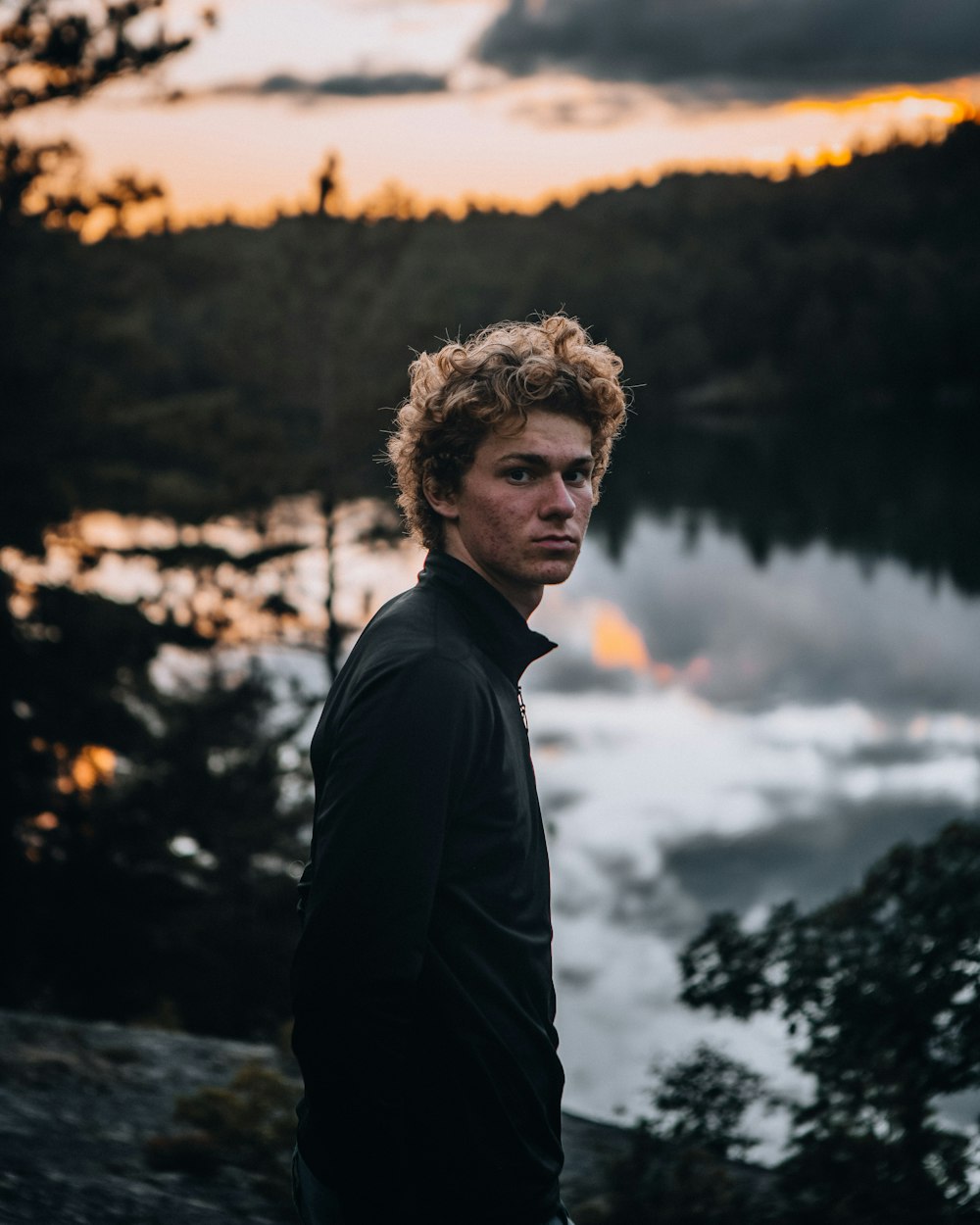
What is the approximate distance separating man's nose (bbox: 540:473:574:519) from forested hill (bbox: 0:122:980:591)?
3450 millimetres

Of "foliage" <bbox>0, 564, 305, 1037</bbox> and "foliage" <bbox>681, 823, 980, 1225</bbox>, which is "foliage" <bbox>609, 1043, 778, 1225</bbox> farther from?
"foliage" <bbox>0, 564, 305, 1037</bbox>

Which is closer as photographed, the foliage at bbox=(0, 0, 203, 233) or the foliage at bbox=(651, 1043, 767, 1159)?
the foliage at bbox=(651, 1043, 767, 1159)

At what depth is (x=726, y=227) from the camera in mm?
116938

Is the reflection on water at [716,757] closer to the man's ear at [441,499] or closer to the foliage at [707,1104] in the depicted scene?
the foliage at [707,1104]

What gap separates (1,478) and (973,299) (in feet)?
256

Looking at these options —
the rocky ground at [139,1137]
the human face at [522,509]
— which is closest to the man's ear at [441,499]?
the human face at [522,509]

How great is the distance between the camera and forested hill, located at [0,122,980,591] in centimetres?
1271

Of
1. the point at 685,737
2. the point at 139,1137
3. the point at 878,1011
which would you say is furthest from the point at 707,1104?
the point at 685,737

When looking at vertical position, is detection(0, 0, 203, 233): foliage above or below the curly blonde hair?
above

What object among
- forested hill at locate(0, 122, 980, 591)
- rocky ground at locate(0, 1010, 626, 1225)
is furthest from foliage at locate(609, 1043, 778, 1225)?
forested hill at locate(0, 122, 980, 591)

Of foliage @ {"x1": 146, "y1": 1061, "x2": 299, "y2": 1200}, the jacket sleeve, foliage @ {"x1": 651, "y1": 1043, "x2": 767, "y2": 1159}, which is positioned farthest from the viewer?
foliage @ {"x1": 651, "y1": 1043, "x2": 767, "y2": 1159}

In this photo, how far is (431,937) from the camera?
1.81 m

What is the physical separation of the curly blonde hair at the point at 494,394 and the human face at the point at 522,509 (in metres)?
0.03

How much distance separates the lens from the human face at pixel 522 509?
80.8 inches
